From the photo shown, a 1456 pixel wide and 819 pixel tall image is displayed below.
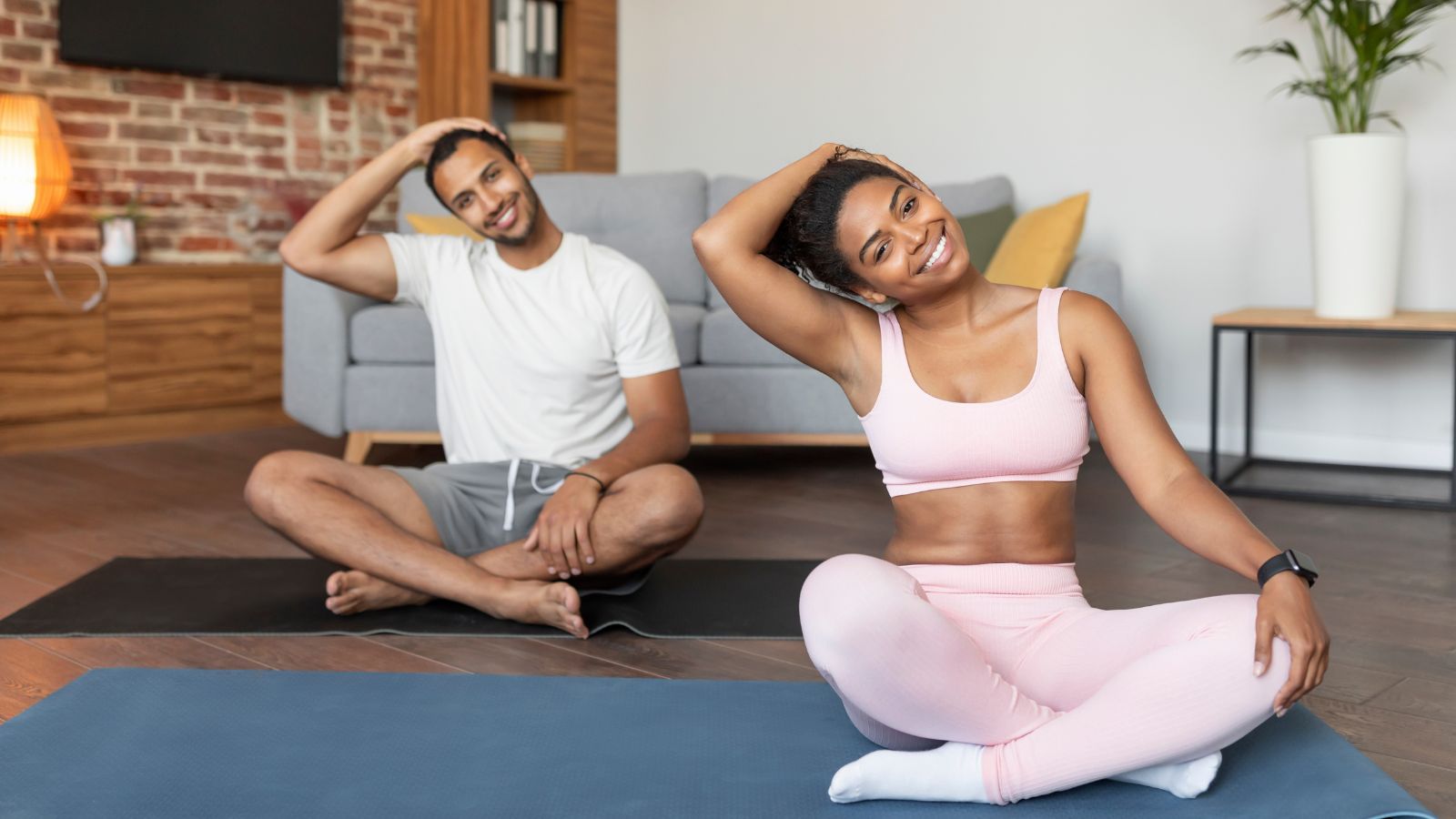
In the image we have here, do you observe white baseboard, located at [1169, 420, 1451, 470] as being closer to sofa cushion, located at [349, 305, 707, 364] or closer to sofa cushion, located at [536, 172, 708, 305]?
sofa cushion, located at [536, 172, 708, 305]

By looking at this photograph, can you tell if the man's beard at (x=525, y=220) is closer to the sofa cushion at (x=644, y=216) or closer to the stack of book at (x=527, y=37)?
the sofa cushion at (x=644, y=216)

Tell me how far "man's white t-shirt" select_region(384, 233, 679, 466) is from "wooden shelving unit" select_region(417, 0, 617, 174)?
10.1ft

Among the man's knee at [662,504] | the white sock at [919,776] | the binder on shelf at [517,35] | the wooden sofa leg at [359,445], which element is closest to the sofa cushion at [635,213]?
the wooden sofa leg at [359,445]

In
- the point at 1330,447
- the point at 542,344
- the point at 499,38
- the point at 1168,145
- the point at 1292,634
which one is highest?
the point at 499,38

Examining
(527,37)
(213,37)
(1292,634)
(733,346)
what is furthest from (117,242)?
(1292,634)

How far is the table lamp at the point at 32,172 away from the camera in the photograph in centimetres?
396

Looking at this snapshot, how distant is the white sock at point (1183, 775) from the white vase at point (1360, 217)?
2.33 metres

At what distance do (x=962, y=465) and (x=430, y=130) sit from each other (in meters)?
1.27

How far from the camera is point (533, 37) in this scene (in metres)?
5.53

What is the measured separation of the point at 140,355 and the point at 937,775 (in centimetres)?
357

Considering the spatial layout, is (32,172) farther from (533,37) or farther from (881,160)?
(881,160)

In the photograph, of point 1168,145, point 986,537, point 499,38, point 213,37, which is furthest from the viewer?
point 499,38

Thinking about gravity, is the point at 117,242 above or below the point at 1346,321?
above

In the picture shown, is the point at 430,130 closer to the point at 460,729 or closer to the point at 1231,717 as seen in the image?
the point at 460,729
